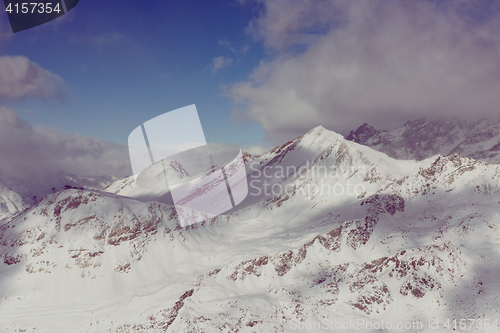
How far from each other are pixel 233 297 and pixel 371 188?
96971 millimetres

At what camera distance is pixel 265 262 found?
10706 cm

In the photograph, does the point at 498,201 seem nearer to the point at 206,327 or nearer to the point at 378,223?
the point at 378,223

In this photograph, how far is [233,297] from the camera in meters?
92.1

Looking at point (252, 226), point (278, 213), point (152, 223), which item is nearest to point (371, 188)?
point (278, 213)

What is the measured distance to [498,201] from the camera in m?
115

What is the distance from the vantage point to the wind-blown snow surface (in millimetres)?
83438

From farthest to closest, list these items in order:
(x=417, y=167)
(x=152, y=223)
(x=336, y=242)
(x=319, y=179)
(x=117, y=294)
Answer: (x=319, y=179), (x=417, y=167), (x=152, y=223), (x=336, y=242), (x=117, y=294)

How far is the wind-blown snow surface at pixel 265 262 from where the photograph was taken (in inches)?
3285

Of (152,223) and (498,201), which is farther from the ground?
(152,223)

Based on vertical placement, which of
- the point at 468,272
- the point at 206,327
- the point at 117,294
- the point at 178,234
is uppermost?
the point at 178,234

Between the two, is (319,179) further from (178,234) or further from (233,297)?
(233,297)

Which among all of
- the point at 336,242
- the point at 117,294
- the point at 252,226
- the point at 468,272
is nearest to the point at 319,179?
the point at 252,226

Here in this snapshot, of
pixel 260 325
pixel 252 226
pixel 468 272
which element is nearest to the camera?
pixel 260 325

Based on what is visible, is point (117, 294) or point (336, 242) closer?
point (117, 294)
